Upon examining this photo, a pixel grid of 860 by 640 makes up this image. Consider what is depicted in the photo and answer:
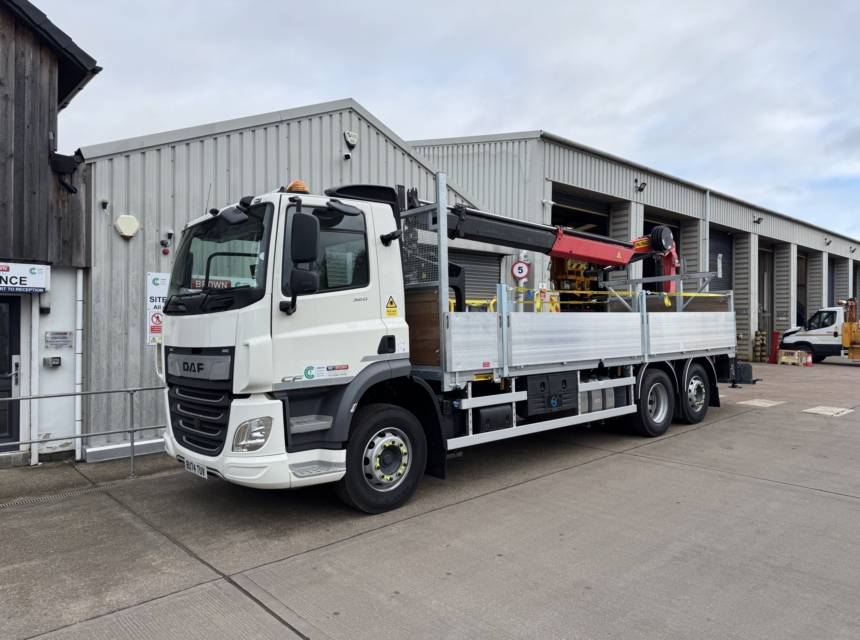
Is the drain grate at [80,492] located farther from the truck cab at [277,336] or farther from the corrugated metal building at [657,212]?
the corrugated metal building at [657,212]

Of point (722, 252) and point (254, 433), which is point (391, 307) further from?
point (722, 252)

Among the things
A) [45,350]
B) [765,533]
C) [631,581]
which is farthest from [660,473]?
[45,350]

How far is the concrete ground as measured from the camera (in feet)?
10.7

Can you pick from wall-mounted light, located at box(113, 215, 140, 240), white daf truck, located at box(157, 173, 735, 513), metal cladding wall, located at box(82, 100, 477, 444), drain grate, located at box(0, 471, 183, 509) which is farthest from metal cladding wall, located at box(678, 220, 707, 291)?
drain grate, located at box(0, 471, 183, 509)

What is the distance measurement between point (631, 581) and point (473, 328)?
270cm

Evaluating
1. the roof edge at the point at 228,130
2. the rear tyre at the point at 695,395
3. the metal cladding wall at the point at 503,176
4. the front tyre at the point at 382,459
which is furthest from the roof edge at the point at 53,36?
the rear tyre at the point at 695,395

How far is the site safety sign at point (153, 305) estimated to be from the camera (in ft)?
24.8

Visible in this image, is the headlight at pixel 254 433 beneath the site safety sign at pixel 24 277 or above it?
beneath

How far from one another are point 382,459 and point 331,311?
1.38 m

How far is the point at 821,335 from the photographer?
22.1m

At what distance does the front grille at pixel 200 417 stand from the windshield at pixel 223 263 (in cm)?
70

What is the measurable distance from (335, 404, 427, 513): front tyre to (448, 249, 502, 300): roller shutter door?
22.6ft

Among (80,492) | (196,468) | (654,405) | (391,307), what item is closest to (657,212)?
(654,405)

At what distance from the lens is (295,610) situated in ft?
11.1
